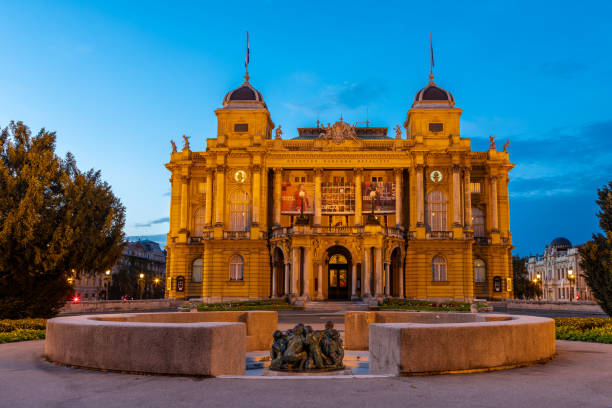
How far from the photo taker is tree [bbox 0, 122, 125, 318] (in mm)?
23688

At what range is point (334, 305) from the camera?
172 feet

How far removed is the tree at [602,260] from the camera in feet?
74.5

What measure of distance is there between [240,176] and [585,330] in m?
45.9

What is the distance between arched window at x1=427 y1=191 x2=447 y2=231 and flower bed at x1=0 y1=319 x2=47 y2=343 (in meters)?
45.9

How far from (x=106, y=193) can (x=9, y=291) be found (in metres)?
5.83

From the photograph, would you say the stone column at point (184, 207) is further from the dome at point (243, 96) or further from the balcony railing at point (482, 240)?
the balcony railing at point (482, 240)

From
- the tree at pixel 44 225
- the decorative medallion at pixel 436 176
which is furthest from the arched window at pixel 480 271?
the tree at pixel 44 225

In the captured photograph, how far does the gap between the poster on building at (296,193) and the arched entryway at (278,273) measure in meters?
4.75

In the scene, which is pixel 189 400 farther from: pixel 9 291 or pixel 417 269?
pixel 417 269

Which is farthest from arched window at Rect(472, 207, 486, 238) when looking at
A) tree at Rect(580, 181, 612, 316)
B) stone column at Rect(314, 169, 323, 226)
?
tree at Rect(580, 181, 612, 316)

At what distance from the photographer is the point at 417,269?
60.6 metres

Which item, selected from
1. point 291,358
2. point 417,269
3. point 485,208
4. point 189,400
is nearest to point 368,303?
point 417,269

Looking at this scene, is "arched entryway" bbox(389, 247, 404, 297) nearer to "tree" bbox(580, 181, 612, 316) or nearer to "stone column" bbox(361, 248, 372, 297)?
"stone column" bbox(361, 248, 372, 297)

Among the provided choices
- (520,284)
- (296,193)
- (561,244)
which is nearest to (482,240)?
(296,193)
